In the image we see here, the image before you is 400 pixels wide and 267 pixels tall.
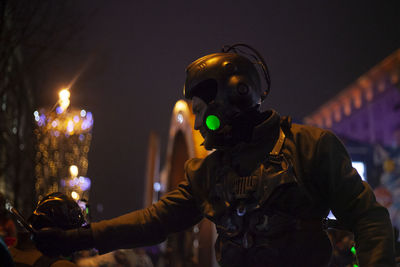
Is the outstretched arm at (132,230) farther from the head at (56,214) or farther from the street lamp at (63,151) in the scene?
the street lamp at (63,151)

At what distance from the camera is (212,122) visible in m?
2.83

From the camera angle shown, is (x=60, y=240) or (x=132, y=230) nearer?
(x=60, y=240)

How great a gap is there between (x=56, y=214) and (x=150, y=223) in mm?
607

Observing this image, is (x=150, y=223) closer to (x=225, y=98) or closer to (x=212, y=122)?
(x=212, y=122)

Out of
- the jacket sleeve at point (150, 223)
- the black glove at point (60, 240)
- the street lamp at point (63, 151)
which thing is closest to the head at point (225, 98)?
the jacket sleeve at point (150, 223)

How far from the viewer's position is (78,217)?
289 cm

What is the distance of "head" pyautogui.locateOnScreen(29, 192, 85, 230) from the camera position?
2.73 m

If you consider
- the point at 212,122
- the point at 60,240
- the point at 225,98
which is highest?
the point at 225,98

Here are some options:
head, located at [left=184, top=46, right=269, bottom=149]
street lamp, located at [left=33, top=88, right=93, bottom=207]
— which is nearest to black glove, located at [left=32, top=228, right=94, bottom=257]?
head, located at [left=184, top=46, right=269, bottom=149]

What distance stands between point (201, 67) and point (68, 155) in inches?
844

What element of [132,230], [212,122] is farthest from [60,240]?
[212,122]

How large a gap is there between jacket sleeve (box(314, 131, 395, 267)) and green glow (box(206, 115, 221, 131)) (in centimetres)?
65

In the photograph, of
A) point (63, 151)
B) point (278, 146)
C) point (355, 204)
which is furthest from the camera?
point (63, 151)

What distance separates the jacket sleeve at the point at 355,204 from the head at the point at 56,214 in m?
1.59
